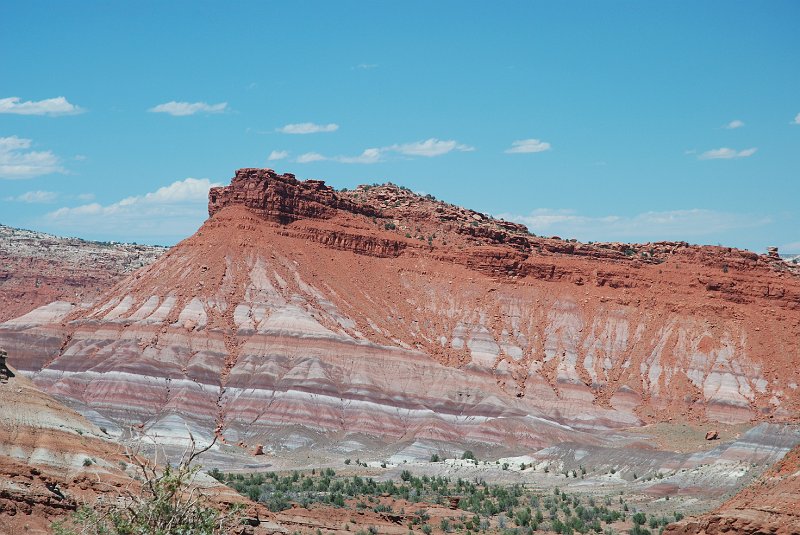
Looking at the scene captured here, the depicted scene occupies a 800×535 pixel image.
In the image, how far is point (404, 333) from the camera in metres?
91.6

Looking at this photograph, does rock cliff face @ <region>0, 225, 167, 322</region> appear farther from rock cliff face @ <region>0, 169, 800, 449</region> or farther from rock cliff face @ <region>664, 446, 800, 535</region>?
rock cliff face @ <region>664, 446, 800, 535</region>

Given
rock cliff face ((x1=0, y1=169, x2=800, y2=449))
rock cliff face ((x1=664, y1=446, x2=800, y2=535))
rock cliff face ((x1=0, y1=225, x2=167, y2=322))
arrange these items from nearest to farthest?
rock cliff face ((x1=664, y1=446, x2=800, y2=535))
rock cliff face ((x1=0, y1=169, x2=800, y2=449))
rock cliff face ((x1=0, y1=225, x2=167, y2=322))

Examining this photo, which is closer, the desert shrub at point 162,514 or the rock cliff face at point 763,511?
the desert shrub at point 162,514

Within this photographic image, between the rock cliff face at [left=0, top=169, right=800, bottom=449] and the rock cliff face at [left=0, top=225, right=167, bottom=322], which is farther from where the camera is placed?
the rock cliff face at [left=0, top=225, right=167, bottom=322]

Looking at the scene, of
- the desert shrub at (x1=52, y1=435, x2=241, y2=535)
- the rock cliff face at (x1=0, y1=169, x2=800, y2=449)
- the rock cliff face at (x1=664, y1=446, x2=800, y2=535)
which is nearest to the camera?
the desert shrub at (x1=52, y1=435, x2=241, y2=535)

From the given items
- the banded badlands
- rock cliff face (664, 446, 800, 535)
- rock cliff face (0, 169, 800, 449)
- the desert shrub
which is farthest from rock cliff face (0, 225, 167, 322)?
the desert shrub

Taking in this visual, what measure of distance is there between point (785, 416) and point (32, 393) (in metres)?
65.9

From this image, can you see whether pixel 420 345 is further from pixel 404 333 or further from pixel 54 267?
pixel 54 267

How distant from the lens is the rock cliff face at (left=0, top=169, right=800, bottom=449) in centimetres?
8144

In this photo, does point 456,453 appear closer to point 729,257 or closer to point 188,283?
point 188,283

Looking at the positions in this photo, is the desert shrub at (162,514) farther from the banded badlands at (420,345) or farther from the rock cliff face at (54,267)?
the rock cliff face at (54,267)

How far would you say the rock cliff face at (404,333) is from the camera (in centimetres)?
8144

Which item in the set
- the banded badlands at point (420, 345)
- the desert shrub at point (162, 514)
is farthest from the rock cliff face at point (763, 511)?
the banded badlands at point (420, 345)

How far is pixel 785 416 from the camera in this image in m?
86.8
